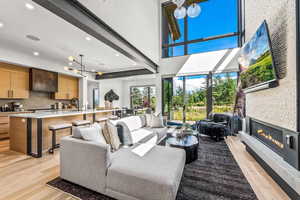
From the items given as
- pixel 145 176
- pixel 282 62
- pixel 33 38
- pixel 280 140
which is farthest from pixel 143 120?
pixel 33 38

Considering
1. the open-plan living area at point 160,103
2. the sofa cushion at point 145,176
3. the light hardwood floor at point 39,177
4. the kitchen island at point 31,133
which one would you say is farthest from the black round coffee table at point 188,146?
the kitchen island at point 31,133

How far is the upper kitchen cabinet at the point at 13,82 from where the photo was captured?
13.7ft

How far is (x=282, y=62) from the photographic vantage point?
1.80 meters

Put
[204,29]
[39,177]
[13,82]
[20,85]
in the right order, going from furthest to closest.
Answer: [204,29]
[20,85]
[13,82]
[39,177]

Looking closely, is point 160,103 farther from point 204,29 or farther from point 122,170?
point 122,170

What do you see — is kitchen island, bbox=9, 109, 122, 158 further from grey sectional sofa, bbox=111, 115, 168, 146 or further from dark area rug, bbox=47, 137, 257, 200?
grey sectional sofa, bbox=111, 115, 168, 146

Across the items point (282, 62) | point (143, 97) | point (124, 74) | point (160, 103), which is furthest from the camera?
point (143, 97)

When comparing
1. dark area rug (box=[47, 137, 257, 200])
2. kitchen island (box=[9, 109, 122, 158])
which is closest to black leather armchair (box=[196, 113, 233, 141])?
dark area rug (box=[47, 137, 257, 200])

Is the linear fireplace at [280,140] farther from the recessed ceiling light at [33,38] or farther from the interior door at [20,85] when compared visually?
the interior door at [20,85]

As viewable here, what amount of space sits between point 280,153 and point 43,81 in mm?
6950

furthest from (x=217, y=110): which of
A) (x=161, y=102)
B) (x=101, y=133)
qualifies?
(x=101, y=133)

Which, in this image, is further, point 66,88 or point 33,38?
point 66,88

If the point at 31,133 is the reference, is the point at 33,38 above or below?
above

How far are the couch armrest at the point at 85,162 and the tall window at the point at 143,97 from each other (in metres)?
7.06
